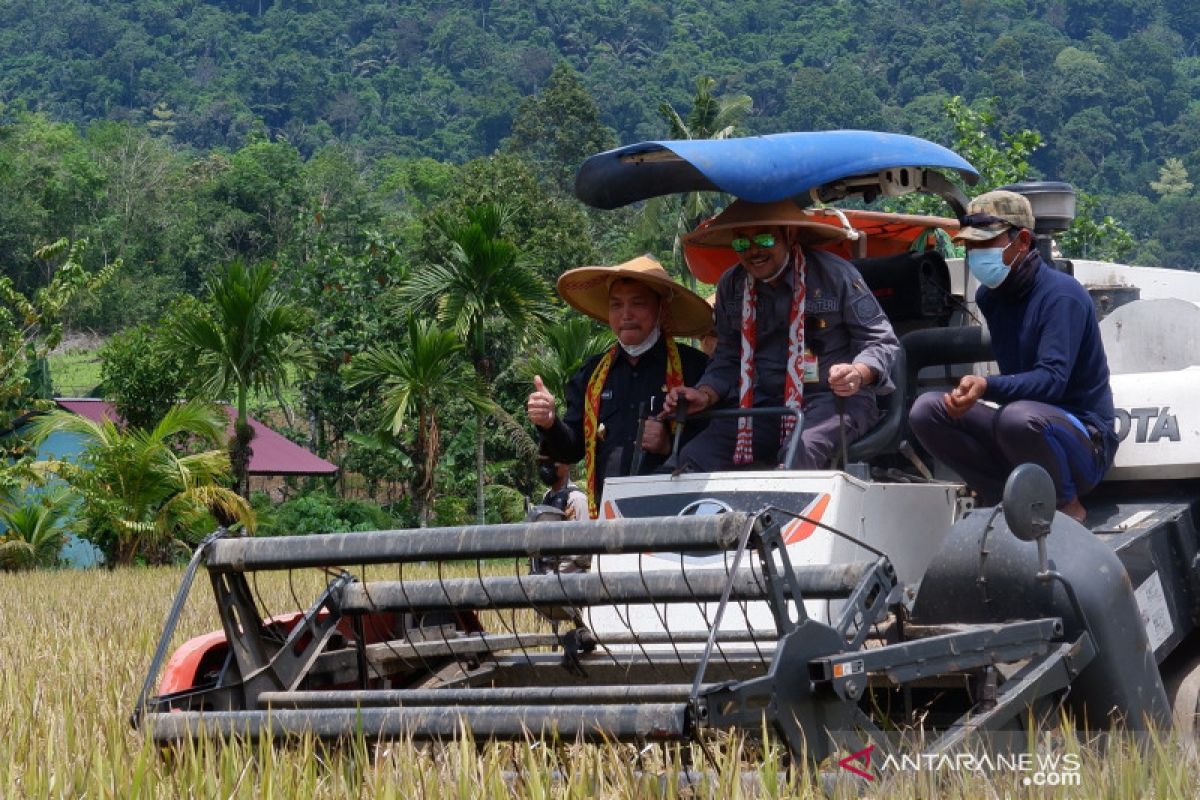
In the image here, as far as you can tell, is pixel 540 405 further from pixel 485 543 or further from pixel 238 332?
pixel 238 332

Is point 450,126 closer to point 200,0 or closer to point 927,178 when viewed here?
point 200,0

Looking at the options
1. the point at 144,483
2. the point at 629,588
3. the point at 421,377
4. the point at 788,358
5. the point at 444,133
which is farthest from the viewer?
the point at 444,133

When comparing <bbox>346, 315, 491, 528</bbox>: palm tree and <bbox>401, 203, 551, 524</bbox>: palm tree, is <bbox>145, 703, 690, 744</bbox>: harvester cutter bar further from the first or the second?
<bbox>401, 203, 551, 524</bbox>: palm tree

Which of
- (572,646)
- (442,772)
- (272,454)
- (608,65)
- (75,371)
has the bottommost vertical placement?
(75,371)

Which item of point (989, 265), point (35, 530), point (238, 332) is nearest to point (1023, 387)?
point (989, 265)

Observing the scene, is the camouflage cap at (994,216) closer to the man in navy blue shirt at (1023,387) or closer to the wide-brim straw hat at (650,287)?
the man in navy blue shirt at (1023,387)

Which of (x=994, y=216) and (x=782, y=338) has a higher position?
(x=994, y=216)

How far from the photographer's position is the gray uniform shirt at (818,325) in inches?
277

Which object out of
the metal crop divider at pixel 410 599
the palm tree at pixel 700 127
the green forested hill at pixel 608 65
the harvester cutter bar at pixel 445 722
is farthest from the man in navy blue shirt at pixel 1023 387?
the green forested hill at pixel 608 65

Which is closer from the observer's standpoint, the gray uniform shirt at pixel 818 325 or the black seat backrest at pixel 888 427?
the black seat backrest at pixel 888 427

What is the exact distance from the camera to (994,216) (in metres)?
6.65

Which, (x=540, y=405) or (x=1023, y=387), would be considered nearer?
(x=1023, y=387)

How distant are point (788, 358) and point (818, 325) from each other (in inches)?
7.1

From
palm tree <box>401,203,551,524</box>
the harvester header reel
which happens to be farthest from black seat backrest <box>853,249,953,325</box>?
palm tree <box>401,203,551,524</box>
